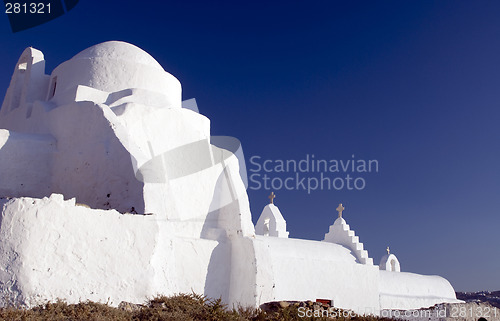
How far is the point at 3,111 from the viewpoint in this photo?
42.1 feet

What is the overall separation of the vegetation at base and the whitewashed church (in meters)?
0.24

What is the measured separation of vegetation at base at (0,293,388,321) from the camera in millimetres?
6336

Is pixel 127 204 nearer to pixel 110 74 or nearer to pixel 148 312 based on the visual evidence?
pixel 148 312

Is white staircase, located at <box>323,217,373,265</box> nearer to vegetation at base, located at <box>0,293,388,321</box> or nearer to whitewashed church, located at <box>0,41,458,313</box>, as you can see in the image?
whitewashed church, located at <box>0,41,458,313</box>

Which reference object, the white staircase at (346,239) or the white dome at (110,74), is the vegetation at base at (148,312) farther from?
the white staircase at (346,239)

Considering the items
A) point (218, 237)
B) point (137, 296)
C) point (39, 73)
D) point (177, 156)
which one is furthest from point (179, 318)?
point (39, 73)

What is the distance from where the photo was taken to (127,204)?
8.80m

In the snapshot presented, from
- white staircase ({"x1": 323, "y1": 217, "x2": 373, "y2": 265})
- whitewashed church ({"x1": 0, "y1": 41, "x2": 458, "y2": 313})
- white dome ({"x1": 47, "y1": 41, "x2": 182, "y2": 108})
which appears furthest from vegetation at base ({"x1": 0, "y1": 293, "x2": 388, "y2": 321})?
white staircase ({"x1": 323, "y1": 217, "x2": 373, "y2": 265})

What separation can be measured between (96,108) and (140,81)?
8.95 ft

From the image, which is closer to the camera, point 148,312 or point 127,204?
point 148,312

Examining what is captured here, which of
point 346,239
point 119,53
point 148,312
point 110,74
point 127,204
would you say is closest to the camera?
point 148,312

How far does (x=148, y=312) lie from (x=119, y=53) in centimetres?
771

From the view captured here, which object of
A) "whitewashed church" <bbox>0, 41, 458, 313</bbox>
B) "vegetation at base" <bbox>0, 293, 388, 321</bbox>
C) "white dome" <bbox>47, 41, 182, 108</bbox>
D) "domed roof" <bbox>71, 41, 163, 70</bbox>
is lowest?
"vegetation at base" <bbox>0, 293, 388, 321</bbox>

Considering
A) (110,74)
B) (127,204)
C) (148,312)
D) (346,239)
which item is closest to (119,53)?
(110,74)
